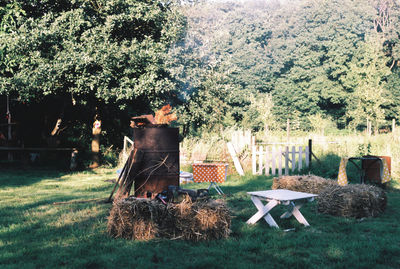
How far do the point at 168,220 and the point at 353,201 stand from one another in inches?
126

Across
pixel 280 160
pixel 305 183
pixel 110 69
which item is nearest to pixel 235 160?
pixel 280 160

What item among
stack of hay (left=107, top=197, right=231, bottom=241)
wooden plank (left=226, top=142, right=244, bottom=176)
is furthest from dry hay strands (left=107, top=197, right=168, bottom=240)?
wooden plank (left=226, top=142, right=244, bottom=176)

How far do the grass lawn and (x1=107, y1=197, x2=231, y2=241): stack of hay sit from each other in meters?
0.14

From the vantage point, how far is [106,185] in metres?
9.74

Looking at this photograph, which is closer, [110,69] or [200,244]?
[200,244]

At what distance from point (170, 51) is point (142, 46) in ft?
4.94

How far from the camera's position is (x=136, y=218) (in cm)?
455

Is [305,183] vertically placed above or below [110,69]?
below

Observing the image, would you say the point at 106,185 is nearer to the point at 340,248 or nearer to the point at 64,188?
the point at 64,188

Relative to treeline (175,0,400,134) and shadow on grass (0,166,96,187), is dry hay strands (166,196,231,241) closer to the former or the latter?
shadow on grass (0,166,96,187)

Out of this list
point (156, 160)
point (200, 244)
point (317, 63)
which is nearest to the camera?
point (200, 244)

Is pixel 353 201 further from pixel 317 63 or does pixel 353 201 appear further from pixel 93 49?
pixel 317 63

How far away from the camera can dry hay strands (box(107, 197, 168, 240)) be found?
4492 mm

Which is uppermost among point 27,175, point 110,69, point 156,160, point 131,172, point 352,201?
point 110,69
